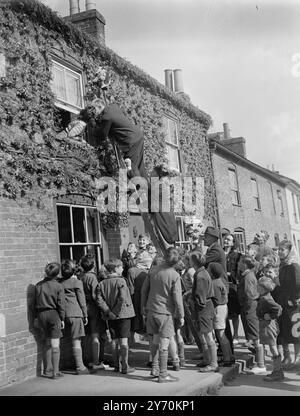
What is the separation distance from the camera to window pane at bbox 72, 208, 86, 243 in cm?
771

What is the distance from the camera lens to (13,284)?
20.1 ft

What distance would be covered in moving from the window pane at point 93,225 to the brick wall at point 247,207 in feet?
25.7

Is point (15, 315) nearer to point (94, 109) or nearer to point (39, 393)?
point (39, 393)

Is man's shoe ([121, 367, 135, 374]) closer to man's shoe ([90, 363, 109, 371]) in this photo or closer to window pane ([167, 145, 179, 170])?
man's shoe ([90, 363, 109, 371])

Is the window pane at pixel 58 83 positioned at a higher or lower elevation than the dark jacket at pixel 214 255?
higher

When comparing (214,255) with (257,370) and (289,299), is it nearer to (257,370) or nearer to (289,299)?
(289,299)

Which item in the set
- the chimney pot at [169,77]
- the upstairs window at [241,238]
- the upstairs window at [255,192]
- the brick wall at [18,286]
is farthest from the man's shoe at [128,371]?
the upstairs window at [255,192]

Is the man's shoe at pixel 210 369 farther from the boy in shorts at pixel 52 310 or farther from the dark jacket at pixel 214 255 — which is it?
the boy in shorts at pixel 52 310

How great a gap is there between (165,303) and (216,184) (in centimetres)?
1015

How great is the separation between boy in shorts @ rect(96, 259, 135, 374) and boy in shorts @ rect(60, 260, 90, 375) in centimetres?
28

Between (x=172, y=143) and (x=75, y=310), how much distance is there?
24.3 ft

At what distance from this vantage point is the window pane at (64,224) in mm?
7344

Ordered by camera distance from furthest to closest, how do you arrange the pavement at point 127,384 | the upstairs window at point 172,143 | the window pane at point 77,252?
the upstairs window at point 172,143, the window pane at point 77,252, the pavement at point 127,384

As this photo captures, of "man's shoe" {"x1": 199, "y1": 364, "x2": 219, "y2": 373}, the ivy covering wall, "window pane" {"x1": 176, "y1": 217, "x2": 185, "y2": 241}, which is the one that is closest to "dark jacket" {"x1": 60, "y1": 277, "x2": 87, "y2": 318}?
the ivy covering wall
